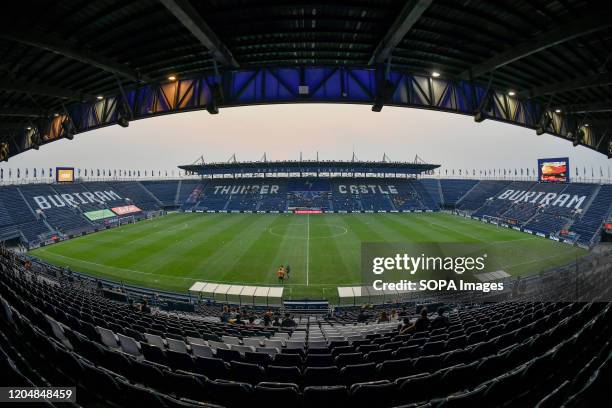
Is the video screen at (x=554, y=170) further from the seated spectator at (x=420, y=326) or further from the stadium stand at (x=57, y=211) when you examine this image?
the stadium stand at (x=57, y=211)

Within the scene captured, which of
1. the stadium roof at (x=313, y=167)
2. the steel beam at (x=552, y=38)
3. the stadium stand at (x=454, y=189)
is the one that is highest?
the stadium roof at (x=313, y=167)

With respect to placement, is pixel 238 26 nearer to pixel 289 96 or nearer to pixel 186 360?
pixel 289 96

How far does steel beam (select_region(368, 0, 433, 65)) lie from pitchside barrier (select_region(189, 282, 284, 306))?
15.6 meters

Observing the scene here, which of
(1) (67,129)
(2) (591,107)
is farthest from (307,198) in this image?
(2) (591,107)

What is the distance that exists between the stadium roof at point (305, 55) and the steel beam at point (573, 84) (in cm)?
4

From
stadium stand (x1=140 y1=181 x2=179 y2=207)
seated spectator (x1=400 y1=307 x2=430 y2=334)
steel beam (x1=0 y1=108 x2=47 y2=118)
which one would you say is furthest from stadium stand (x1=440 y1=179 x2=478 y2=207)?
steel beam (x1=0 y1=108 x2=47 y2=118)

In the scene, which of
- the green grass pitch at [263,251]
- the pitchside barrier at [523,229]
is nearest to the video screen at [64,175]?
the green grass pitch at [263,251]

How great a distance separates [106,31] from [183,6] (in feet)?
10.5

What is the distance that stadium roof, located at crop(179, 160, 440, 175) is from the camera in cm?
7506

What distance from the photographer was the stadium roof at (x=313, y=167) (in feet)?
246

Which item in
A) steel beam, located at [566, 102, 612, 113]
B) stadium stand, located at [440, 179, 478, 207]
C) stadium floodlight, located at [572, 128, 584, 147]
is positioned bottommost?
Result: stadium stand, located at [440, 179, 478, 207]

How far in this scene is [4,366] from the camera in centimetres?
354

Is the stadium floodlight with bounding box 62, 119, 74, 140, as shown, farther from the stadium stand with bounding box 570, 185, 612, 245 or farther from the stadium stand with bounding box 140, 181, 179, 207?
the stadium stand with bounding box 140, 181, 179, 207

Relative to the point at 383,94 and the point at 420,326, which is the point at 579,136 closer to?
the point at 383,94
